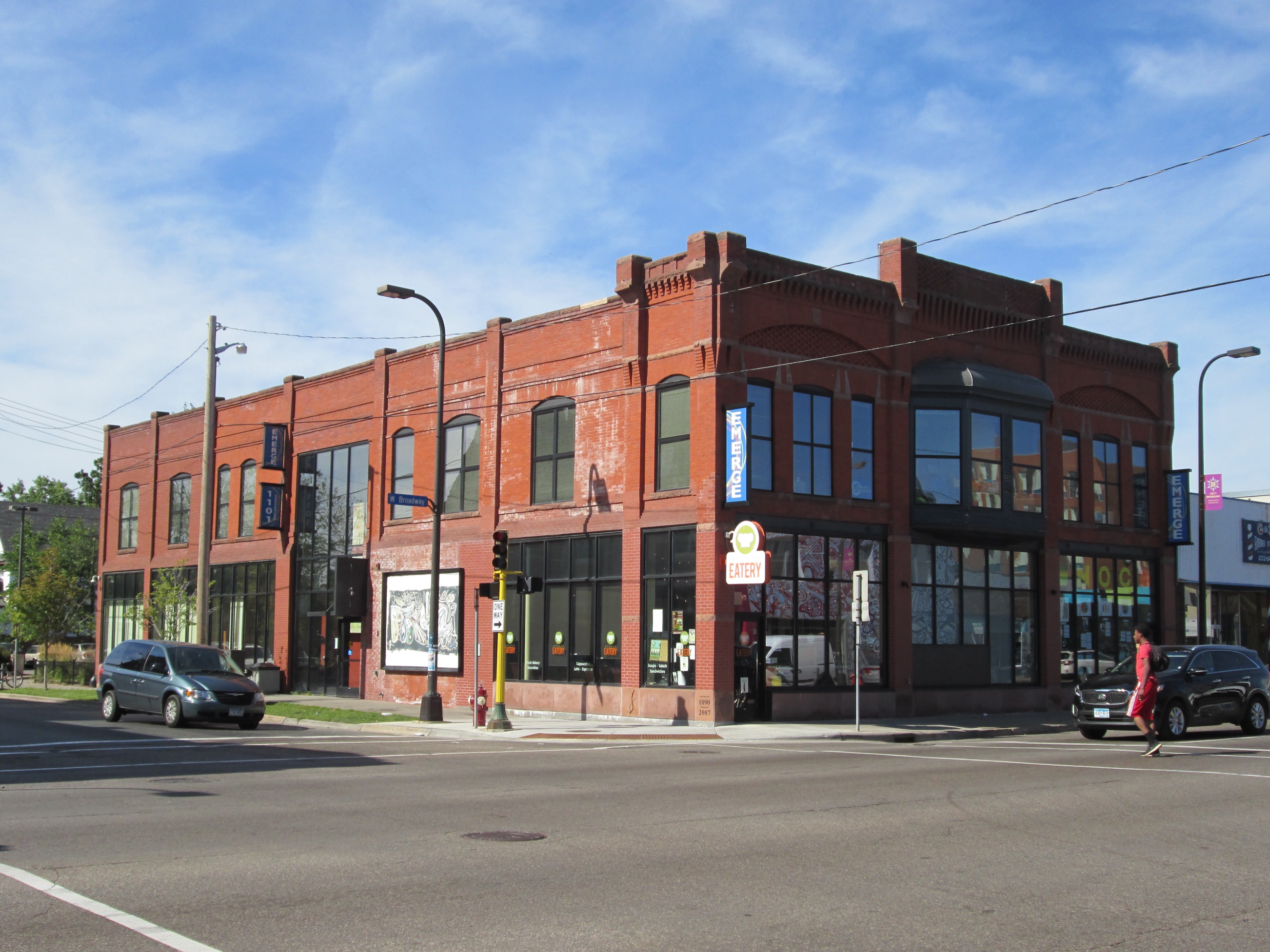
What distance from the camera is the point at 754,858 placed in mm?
9680

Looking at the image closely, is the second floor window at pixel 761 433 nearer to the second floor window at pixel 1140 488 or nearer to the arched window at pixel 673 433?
the arched window at pixel 673 433

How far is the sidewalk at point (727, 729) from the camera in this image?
23.9 meters

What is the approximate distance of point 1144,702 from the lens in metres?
19.3

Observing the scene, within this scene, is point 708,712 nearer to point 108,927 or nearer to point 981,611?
point 981,611

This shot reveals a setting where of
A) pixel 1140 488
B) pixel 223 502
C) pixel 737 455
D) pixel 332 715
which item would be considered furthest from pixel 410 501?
pixel 1140 488

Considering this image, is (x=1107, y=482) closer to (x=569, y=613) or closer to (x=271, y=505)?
(x=569, y=613)

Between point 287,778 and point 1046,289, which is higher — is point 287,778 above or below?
below

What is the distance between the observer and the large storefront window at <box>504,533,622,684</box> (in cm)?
2842

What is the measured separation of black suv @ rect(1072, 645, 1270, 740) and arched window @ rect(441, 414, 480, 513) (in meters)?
16.8

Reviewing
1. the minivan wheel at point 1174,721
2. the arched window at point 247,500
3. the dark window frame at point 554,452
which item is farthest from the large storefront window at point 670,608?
the arched window at point 247,500

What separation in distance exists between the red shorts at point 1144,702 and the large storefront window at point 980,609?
9.87 m

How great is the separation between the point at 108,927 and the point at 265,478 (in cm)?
3463

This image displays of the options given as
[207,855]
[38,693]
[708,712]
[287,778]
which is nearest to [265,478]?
[38,693]

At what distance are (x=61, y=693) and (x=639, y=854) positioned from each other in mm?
35772
